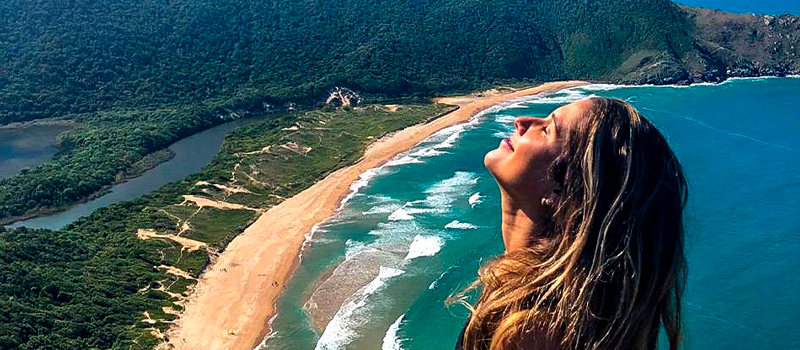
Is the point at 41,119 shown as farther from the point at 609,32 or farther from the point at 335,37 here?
the point at 609,32

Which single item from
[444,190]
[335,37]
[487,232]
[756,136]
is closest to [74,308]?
[487,232]

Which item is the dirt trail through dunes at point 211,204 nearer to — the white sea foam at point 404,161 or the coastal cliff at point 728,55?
the white sea foam at point 404,161

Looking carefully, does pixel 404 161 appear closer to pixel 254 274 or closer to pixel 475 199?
pixel 475 199

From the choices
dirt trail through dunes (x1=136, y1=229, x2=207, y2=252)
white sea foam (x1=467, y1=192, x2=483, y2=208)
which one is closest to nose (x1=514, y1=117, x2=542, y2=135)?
dirt trail through dunes (x1=136, y1=229, x2=207, y2=252)

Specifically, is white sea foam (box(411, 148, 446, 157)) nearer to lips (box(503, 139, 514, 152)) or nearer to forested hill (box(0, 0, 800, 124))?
forested hill (box(0, 0, 800, 124))

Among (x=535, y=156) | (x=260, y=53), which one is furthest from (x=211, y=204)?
(x=260, y=53)

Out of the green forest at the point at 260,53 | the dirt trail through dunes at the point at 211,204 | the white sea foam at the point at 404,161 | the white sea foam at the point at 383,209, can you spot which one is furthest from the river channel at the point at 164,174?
the white sea foam at the point at 383,209
